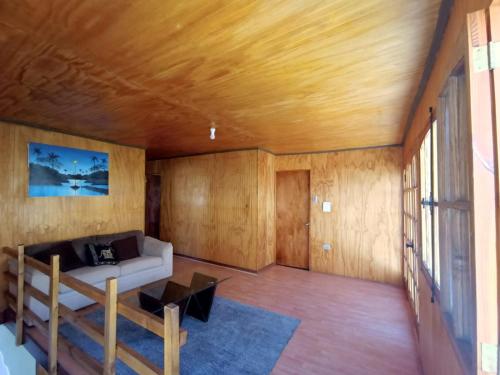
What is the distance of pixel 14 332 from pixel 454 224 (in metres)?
3.95

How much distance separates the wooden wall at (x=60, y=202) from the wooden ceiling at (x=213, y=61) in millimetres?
353

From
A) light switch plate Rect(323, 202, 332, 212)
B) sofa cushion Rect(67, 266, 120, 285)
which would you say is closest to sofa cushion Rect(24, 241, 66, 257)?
sofa cushion Rect(67, 266, 120, 285)

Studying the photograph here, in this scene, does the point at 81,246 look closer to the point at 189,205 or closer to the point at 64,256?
the point at 64,256

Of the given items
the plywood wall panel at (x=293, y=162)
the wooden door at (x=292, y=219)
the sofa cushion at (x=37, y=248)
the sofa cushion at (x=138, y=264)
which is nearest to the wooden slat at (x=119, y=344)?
the sofa cushion at (x=37, y=248)

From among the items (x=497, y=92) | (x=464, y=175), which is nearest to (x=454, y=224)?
(x=464, y=175)

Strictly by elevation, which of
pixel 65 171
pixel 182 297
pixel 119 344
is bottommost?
pixel 182 297

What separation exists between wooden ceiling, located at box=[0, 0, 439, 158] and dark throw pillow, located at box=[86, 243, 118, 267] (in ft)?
5.65

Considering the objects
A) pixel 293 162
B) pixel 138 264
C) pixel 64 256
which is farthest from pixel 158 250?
pixel 293 162

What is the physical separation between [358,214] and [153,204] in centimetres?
496

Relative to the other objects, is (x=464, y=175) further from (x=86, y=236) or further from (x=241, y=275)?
(x=86, y=236)

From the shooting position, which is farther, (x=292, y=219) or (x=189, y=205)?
(x=189, y=205)

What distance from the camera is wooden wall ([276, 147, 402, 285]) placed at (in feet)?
12.8

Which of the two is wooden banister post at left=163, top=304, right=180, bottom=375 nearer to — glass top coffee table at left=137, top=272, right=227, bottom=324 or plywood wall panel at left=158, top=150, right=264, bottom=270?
glass top coffee table at left=137, top=272, right=227, bottom=324

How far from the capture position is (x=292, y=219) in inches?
192
